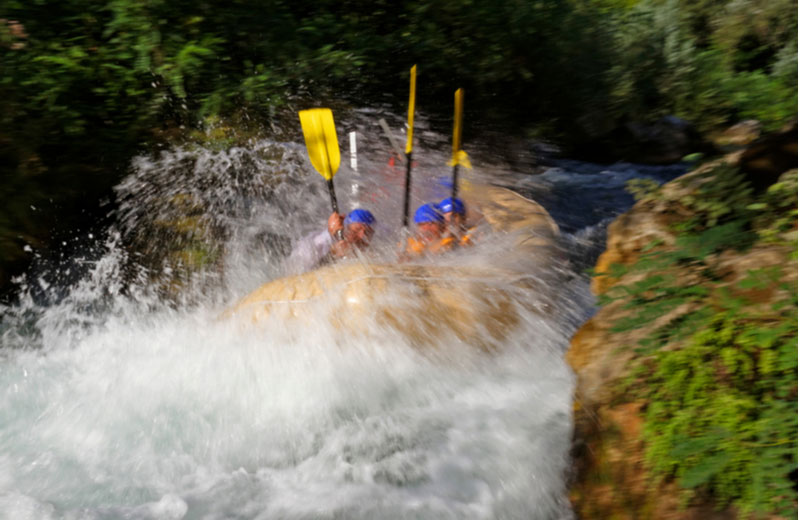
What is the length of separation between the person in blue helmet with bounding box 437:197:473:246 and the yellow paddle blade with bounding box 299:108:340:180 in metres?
0.81

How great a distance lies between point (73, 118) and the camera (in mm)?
4500

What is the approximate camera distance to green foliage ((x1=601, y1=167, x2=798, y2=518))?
1.84 m

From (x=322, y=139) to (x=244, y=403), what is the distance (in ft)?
5.95

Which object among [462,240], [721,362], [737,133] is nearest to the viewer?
[721,362]

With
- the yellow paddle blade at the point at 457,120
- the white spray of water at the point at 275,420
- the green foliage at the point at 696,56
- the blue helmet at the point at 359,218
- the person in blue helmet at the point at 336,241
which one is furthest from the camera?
the green foliage at the point at 696,56

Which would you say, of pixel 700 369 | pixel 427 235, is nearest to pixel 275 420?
pixel 427 235

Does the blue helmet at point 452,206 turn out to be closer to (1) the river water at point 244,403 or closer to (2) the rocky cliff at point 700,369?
(1) the river water at point 244,403

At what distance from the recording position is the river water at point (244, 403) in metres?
2.74

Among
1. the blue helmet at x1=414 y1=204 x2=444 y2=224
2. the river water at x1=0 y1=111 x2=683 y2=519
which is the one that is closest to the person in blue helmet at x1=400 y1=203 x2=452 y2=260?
the blue helmet at x1=414 y1=204 x2=444 y2=224

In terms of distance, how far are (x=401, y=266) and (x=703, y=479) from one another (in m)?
2.00

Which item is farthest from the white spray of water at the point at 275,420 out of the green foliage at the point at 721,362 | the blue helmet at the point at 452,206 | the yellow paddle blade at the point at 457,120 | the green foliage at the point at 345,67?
the green foliage at the point at 345,67

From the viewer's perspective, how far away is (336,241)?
4004 mm

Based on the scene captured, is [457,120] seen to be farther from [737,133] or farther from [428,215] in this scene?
[737,133]

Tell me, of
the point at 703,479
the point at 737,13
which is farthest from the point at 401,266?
the point at 737,13
